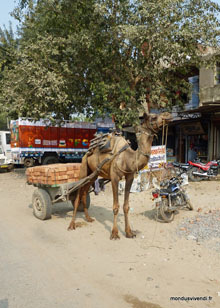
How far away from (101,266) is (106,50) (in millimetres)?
9448

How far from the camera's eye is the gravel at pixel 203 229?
572 cm

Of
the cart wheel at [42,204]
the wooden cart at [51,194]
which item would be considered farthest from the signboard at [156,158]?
the cart wheel at [42,204]

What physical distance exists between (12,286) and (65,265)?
978 mm

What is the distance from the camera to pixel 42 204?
24.1 feet

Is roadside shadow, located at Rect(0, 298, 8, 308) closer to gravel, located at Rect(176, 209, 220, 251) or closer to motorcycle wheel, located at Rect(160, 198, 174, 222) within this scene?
gravel, located at Rect(176, 209, 220, 251)

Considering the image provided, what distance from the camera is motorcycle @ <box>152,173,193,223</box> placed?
6961 mm

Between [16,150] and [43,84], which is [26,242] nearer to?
[43,84]

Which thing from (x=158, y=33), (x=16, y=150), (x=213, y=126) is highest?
(x=158, y=33)

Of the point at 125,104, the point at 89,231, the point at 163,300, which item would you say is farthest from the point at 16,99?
the point at 163,300

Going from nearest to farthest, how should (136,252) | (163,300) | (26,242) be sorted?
(163,300) → (136,252) → (26,242)

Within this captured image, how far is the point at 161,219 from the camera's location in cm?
721

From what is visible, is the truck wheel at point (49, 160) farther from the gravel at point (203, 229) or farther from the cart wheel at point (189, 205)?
the gravel at point (203, 229)

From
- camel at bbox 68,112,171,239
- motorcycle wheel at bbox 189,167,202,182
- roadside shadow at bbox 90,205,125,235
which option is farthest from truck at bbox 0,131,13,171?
camel at bbox 68,112,171,239

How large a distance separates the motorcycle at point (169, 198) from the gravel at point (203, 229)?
43 cm
